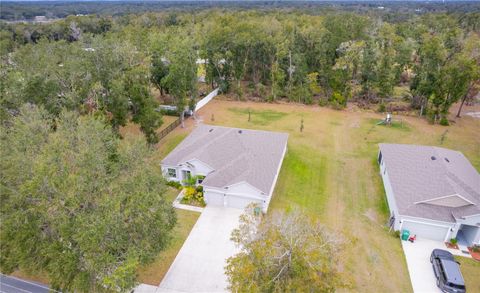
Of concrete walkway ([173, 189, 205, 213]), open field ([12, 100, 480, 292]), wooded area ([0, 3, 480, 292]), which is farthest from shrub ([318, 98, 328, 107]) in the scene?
concrete walkway ([173, 189, 205, 213])

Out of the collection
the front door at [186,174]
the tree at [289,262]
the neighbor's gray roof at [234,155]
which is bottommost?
the front door at [186,174]

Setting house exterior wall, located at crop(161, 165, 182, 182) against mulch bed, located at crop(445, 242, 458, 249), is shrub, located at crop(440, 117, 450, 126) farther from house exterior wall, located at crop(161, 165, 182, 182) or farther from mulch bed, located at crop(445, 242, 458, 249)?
house exterior wall, located at crop(161, 165, 182, 182)

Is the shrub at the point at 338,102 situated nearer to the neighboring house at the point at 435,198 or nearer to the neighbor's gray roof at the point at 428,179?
the neighbor's gray roof at the point at 428,179

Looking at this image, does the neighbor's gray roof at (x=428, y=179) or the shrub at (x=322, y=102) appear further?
the shrub at (x=322, y=102)

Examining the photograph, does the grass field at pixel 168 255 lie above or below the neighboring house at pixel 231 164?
below

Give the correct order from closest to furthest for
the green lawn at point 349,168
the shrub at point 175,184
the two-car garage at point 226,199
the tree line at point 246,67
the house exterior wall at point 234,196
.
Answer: the green lawn at point 349,168 < the house exterior wall at point 234,196 < the two-car garage at point 226,199 < the shrub at point 175,184 < the tree line at point 246,67

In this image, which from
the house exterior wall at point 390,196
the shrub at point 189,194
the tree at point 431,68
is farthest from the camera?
the tree at point 431,68

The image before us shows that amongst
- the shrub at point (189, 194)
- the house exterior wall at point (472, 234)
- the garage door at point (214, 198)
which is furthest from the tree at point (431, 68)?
the shrub at point (189, 194)
